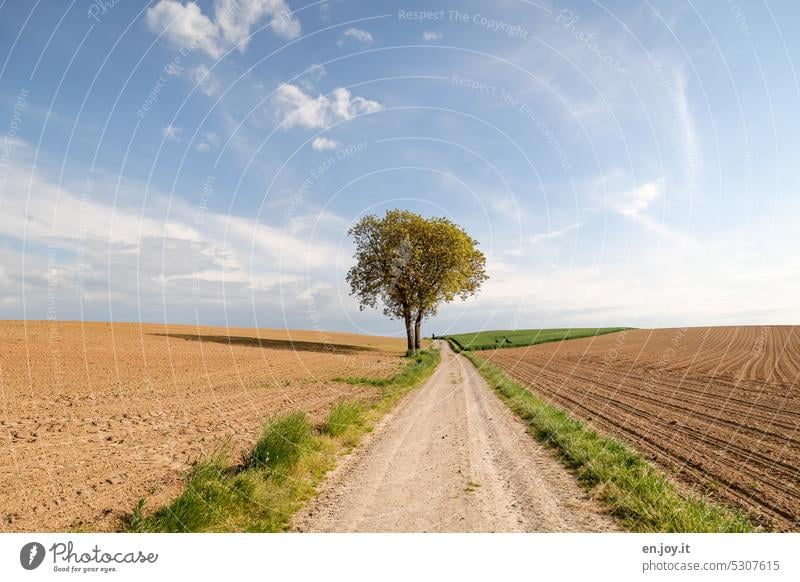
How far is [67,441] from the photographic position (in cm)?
1395

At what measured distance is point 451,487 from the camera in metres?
9.79

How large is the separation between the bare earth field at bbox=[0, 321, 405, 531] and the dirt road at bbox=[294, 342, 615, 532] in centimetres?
359

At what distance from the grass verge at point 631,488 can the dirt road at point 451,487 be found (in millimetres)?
418

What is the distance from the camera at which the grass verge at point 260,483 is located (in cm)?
768

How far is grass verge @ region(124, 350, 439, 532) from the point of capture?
7684 mm

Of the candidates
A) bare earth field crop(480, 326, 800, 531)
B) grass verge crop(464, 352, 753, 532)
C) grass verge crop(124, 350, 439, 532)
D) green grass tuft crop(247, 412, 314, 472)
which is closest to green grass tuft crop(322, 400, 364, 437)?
grass verge crop(124, 350, 439, 532)

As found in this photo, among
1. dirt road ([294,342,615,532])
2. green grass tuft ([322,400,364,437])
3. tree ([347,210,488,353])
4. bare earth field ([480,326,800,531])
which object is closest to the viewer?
dirt road ([294,342,615,532])

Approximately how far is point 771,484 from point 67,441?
18961mm

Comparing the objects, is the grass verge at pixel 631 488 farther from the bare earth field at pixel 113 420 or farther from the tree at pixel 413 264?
the tree at pixel 413 264

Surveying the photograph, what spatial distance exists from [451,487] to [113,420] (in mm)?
14479
